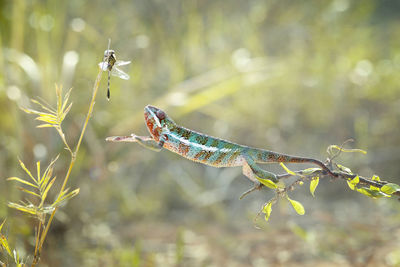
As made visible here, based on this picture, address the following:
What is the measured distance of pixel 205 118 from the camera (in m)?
3.69

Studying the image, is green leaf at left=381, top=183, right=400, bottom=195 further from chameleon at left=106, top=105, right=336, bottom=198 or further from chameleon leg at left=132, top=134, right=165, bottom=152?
chameleon leg at left=132, top=134, right=165, bottom=152

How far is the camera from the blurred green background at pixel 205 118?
205 centimetres

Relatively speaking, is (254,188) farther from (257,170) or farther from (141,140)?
(141,140)

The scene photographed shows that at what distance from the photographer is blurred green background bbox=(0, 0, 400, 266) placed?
2049mm

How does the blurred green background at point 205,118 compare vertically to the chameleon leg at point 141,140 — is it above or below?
above

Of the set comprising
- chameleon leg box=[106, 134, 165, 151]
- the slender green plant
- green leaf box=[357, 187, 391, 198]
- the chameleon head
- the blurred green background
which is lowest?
the slender green plant

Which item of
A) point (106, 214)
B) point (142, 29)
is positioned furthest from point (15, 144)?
point (142, 29)

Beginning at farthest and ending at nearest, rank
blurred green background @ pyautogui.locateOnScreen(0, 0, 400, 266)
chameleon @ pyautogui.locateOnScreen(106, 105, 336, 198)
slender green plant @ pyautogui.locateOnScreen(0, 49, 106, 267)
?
blurred green background @ pyautogui.locateOnScreen(0, 0, 400, 266)
chameleon @ pyautogui.locateOnScreen(106, 105, 336, 198)
slender green plant @ pyautogui.locateOnScreen(0, 49, 106, 267)

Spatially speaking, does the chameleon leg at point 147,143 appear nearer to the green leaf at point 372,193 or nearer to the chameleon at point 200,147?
the chameleon at point 200,147

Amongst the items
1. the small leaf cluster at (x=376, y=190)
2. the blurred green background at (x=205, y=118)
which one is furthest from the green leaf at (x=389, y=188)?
the blurred green background at (x=205, y=118)

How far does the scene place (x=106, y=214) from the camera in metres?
2.60

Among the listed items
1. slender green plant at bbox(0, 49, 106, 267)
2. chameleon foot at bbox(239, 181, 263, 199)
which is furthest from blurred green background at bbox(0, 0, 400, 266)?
slender green plant at bbox(0, 49, 106, 267)

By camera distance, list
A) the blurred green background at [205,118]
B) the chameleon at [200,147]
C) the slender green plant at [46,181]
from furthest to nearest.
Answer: the blurred green background at [205,118]
the chameleon at [200,147]
the slender green plant at [46,181]

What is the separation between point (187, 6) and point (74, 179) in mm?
1871
